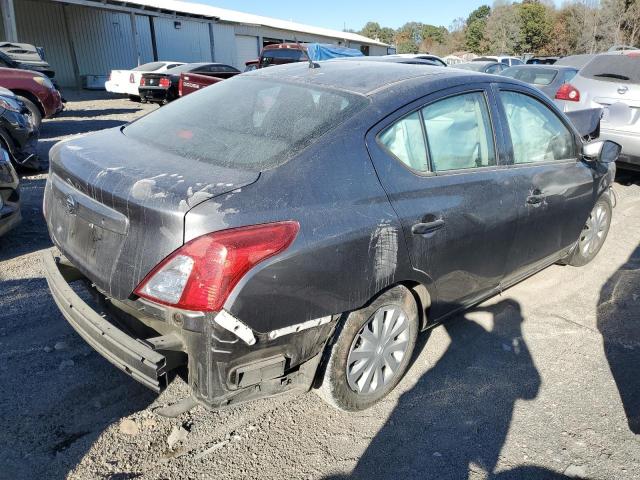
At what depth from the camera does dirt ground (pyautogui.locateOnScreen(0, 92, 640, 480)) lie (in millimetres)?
2449

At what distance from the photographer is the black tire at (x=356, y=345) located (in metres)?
2.53

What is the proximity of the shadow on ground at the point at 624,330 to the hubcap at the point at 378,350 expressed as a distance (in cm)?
132

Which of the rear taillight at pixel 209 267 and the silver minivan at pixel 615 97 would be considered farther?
the silver minivan at pixel 615 97

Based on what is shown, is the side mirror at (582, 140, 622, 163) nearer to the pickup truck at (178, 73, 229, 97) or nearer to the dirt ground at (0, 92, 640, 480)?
the dirt ground at (0, 92, 640, 480)

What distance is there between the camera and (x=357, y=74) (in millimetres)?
3025

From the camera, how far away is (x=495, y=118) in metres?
3.25

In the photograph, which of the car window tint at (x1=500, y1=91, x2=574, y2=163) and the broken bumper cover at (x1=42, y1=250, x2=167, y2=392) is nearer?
the broken bumper cover at (x1=42, y1=250, x2=167, y2=392)

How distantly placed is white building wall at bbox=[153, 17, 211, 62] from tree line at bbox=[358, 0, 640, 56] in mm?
39608

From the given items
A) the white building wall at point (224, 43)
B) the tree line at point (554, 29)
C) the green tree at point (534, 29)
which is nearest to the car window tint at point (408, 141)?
the white building wall at point (224, 43)

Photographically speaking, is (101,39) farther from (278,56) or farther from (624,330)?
(624,330)

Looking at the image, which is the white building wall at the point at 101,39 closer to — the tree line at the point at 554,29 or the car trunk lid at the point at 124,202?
the car trunk lid at the point at 124,202

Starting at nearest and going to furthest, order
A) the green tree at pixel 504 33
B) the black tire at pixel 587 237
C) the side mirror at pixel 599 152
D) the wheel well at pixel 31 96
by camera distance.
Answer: the side mirror at pixel 599 152
the black tire at pixel 587 237
the wheel well at pixel 31 96
the green tree at pixel 504 33

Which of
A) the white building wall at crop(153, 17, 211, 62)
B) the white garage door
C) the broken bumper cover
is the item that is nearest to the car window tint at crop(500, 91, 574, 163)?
the broken bumper cover

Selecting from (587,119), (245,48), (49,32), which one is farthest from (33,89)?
(245,48)
